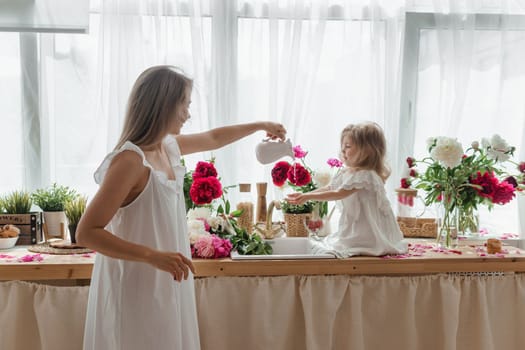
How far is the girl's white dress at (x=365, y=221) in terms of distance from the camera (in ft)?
6.82

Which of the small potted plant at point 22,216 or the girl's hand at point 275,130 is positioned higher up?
the girl's hand at point 275,130

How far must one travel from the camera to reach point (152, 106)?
158cm

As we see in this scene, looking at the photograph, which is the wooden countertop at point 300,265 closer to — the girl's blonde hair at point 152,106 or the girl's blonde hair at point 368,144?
the girl's blonde hair at point 368,144

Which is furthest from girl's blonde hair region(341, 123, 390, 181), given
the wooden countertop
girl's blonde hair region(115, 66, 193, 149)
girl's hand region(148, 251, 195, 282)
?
girl's hand region(148, 251, 195, 282)

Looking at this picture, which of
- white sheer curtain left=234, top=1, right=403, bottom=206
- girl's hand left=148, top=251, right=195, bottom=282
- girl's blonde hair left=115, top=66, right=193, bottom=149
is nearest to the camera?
girl's hand left=148, top=251, right=195, bottom=282

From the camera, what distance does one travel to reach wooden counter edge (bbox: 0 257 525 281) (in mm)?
Answer: 1940

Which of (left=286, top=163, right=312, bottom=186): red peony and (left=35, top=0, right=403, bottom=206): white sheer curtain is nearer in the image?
(left=286, top=163, right=312, bottom=186): red peony

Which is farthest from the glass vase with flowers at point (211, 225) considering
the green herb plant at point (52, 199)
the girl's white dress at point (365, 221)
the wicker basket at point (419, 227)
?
the wicker basket at point (419, 227)

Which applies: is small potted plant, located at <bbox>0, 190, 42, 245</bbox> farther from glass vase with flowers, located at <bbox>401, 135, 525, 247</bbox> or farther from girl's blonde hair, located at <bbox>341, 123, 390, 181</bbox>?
glass vase with flowers, located at <bbox>401, 135, 525, 247</bbox>

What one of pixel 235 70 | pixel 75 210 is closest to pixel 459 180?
pixel 235 70

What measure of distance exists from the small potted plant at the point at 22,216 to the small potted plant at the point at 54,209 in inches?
1.3

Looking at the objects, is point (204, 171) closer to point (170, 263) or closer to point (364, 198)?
point (364, 198)

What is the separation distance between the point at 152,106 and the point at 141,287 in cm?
52

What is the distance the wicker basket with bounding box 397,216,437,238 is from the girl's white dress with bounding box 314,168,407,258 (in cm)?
35
